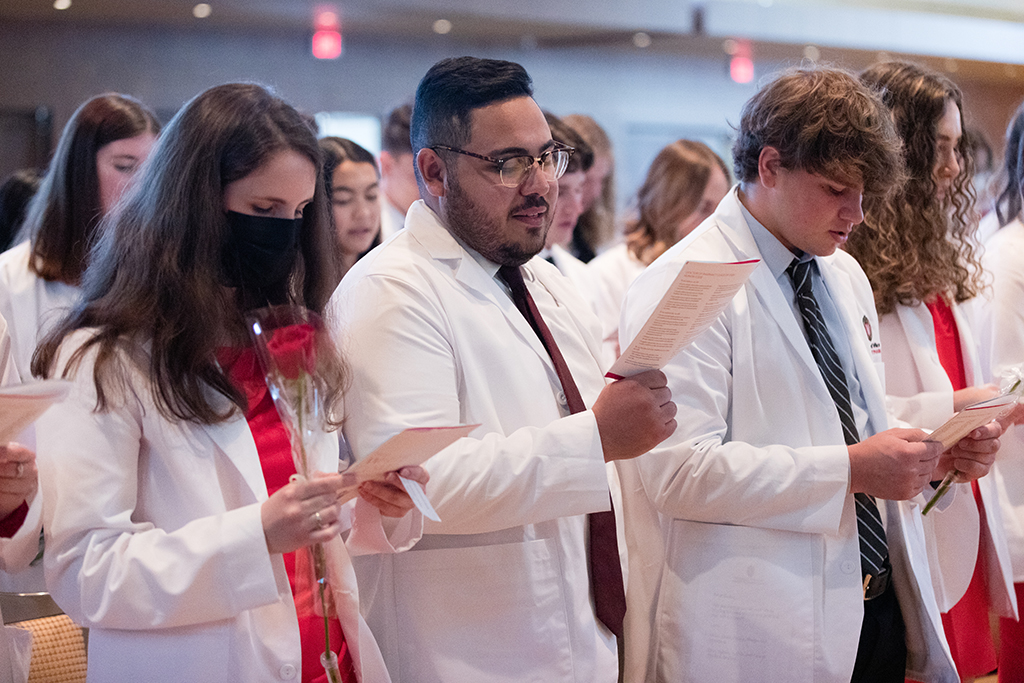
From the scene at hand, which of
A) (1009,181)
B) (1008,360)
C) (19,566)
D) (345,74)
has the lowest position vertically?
(19,566)

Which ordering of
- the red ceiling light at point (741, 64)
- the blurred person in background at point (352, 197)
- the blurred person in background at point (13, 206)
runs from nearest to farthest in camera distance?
the blurred person in background at point (352, 197) < the blurred person in background at point (13, 206) < the red ceiling light at point (741, 64)

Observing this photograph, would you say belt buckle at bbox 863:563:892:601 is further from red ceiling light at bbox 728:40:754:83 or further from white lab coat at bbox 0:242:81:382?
red ceiling light at bbox 728:40:754:83

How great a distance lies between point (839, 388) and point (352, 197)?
189cm

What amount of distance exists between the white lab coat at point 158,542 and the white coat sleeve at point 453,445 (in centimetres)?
18

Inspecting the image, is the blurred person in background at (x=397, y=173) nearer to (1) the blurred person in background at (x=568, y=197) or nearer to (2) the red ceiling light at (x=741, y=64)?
(1) the blurred person in background at (x=568, y=197)

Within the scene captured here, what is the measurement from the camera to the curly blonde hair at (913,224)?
271cm

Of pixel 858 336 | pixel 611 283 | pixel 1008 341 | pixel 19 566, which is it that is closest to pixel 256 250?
pixel 19 566

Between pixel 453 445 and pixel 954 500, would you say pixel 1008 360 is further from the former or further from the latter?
pixel 453 445

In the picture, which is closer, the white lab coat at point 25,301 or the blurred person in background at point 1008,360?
the white lab coat at point 25,301

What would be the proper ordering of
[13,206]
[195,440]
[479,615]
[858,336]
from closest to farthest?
[195,440], [479,615], [858,336], [13,206]

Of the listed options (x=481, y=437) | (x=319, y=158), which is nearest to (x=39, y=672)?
(x=481, y=437)

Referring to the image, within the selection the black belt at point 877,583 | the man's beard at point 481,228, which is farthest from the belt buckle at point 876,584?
the man's beard at point 481,228

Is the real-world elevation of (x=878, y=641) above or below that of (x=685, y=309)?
below

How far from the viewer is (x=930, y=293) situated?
2711 millimetres
